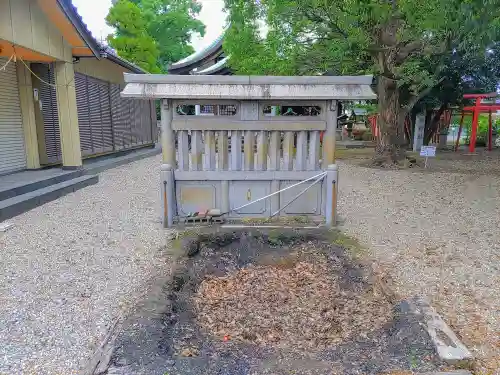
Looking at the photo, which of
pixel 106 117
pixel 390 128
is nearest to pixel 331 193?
pixel 390 128

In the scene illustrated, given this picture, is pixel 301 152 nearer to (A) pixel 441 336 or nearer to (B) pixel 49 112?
(A) pixel 441 336

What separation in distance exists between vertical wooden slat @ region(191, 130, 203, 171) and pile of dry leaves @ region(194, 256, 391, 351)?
1855 mm

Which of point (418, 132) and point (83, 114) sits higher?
point (83, 114)

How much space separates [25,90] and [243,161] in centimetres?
653

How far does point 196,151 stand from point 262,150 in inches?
37.6

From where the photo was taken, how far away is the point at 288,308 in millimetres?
3570

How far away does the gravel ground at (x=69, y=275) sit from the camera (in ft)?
8.90

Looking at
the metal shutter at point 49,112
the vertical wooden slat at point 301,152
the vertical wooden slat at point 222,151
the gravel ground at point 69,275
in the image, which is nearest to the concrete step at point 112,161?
the metal shutter at point 49,112

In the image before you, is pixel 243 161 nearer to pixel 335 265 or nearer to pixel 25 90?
pixel 335 265

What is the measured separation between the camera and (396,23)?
391 inches

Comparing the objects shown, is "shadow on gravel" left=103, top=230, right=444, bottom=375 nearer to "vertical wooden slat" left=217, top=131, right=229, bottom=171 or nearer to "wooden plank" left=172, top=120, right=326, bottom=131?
"vertical wooden slat" left=217, top=131, right=229, bottom=171

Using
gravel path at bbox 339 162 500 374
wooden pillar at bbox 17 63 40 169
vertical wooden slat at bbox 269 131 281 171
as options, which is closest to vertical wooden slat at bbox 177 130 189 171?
vertical wooden slat at bbox 269 131 281 171

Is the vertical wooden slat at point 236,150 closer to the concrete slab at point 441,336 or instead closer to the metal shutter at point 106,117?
the concrete slab at point 441,336

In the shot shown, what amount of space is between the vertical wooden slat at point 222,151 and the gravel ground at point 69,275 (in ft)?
4.26
